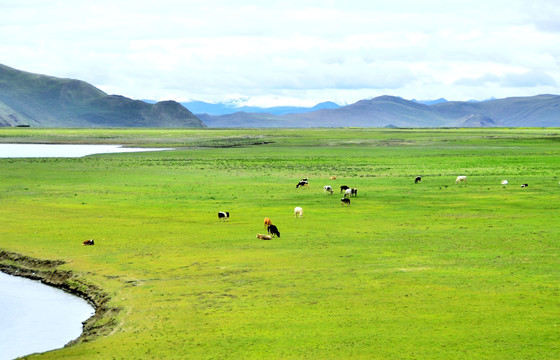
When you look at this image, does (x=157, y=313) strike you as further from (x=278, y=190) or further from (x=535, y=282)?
(x=278, y=190)

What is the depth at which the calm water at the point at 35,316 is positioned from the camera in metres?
20.0

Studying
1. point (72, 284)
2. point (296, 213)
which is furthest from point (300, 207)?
point (72, 284)

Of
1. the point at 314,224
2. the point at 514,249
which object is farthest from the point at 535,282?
the point at 314,224

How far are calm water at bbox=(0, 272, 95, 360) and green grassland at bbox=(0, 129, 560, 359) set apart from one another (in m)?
1.49

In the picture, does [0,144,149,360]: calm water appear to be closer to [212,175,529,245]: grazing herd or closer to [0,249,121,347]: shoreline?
[0,249,121,347]: shoreline

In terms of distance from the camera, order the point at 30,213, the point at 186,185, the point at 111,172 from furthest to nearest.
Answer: the point at 111,172, the point at 186,185, the point at 30,213

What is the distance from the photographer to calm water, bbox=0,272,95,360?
20.0 m

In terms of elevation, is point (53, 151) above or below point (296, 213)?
below

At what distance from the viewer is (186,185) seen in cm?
5975

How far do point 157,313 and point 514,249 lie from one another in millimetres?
16500

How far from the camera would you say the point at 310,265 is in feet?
87.7

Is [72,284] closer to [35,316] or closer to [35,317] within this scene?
[35,316]

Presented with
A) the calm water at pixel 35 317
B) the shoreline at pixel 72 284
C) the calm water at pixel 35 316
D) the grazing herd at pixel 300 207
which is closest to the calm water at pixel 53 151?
the grazing herd at pixel 300 207

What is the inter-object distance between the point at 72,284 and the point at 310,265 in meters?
9.48
